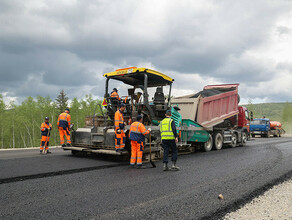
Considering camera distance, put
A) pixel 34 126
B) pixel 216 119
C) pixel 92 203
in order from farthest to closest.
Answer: pixel 34 126, pixel 216 119, pixel 92 203

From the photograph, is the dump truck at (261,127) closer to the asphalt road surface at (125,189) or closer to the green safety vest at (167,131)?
the asphalt road surface at (125,189)

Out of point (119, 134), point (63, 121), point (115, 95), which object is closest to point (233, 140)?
point (115, 95)

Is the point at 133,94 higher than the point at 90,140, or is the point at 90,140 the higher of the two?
the point at 133,94

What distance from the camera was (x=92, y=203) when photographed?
3.63m

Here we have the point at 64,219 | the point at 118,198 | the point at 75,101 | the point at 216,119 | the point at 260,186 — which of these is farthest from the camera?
the point at 75,101

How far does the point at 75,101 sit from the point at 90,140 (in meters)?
39.5

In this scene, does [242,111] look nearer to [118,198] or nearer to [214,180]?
[214,180]

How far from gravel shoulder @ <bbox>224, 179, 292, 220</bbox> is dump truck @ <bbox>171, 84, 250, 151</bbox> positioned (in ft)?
16.8

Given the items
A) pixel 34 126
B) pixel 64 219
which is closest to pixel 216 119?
pixel 64 219

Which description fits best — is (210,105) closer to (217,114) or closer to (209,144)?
(217,114)

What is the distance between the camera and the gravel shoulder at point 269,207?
326cm

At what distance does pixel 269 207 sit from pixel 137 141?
11.8 ft

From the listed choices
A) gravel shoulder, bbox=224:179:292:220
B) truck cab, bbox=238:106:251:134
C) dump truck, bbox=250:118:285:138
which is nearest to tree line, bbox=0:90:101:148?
dump truck, bbox=250:118:285:138

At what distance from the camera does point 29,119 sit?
1622 inches
